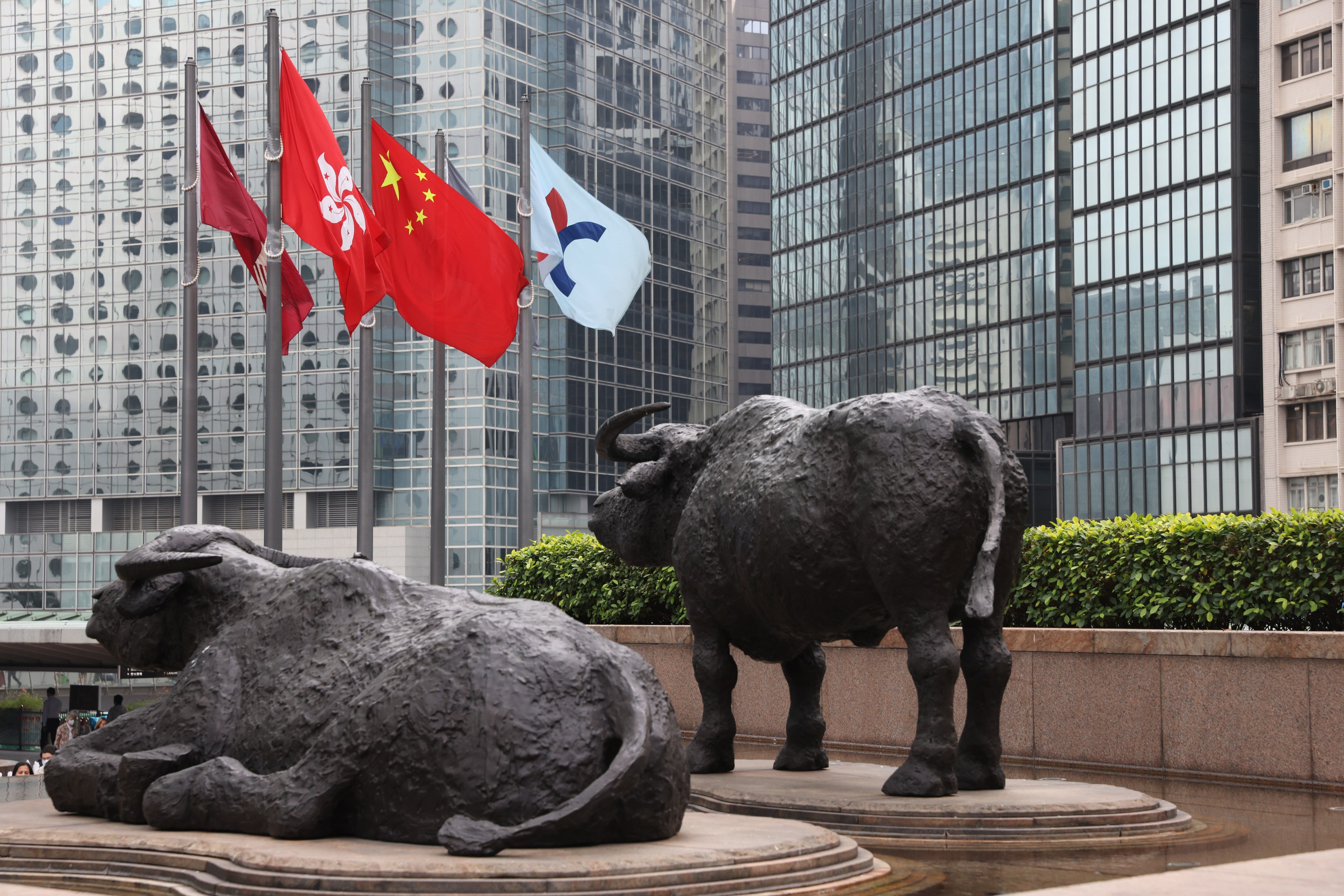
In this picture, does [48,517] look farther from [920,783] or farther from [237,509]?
[920,783]

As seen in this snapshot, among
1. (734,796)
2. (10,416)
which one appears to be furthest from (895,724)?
(10,416)

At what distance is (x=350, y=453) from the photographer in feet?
273

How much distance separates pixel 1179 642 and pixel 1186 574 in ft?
3.01

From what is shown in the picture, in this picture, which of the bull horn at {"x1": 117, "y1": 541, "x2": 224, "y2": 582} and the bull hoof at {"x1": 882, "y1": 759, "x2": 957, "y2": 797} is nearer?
the bull horn at {"x1": 117, "y1": 541, "x2": 224, "y2": 582}

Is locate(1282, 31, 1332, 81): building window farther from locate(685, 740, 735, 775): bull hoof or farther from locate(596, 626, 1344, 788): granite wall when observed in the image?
locate(685, 740, 735, 775): bull hoof

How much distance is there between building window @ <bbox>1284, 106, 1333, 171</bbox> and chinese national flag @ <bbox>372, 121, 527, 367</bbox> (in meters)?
51.3

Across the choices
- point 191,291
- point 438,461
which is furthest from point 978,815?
point 438,461

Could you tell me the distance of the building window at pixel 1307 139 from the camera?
210 feet

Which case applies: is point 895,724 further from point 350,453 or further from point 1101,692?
point 350,453

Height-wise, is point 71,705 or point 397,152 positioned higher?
point 397,152

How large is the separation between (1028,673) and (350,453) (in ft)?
240

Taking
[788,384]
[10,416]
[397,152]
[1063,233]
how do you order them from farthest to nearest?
1. [788,384]
2. [10,416]
3. [1063,233]
4. [397,152]

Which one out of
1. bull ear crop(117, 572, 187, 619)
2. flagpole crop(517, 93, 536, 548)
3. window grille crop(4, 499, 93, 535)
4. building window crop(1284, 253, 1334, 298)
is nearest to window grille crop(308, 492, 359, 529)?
window grille crop(4, 499, 93, 535)

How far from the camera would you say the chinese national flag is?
22422 mm
